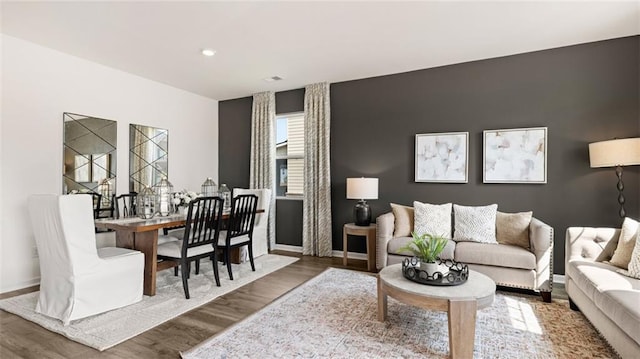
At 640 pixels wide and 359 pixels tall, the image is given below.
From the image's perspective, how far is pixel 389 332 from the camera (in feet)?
7.81

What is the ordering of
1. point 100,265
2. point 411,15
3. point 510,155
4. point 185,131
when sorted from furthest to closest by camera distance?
point 185,131
point 510,155
point 411,15
point 100,265

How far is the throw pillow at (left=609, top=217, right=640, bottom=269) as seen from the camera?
2.50m

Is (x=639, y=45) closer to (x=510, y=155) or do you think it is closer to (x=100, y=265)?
(x=510, y=155)

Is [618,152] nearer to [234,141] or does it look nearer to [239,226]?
[239,226]

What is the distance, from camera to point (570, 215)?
363cm

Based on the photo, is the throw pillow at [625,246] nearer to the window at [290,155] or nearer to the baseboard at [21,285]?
the window at [290,155]

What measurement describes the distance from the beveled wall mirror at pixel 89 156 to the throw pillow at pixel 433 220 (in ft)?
13.4

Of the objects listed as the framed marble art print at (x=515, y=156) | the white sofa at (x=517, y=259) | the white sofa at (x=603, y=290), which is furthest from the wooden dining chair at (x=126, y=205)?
the white sofa at (x=603, y=290)

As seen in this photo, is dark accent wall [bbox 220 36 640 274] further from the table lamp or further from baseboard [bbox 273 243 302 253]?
baseboard [bbox 273 243 302 253]

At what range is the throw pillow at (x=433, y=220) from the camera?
3.79 metres

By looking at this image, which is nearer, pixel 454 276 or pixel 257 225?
pixel 454 276

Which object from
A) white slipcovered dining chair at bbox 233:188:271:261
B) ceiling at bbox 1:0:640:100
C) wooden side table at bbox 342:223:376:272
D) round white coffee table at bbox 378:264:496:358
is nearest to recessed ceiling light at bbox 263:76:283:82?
ceiling at bbox 1:0:640:100

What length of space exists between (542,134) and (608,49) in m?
1.09

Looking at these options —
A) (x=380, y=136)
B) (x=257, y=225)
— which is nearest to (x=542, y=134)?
(x=380, y=136)
